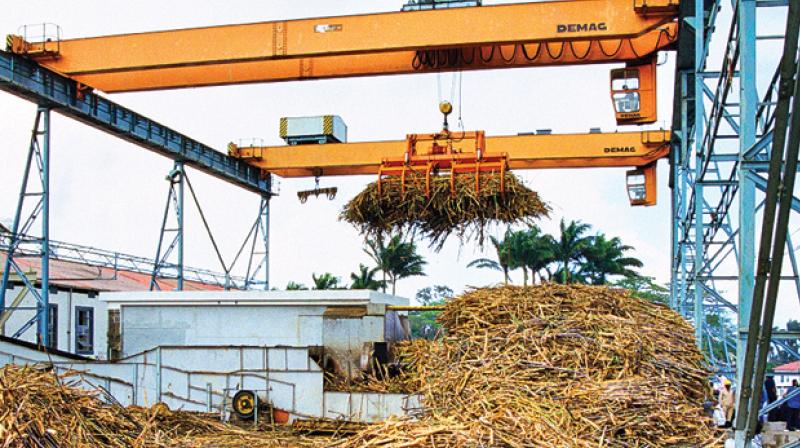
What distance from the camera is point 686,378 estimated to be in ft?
27.2

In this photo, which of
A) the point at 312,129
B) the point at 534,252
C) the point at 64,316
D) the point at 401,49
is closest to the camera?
the point at 401,49

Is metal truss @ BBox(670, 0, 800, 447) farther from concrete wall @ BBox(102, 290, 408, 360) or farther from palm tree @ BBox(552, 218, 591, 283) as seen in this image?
palm tree @ BBox(552, 218, 591, 283)

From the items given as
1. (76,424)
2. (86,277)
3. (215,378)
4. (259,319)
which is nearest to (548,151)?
(259,319)

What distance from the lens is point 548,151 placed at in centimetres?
1930

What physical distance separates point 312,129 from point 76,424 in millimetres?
13726

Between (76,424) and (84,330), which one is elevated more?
(76,424)

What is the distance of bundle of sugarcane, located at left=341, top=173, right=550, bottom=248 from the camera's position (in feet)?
39.0

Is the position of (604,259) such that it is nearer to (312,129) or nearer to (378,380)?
(312,129)

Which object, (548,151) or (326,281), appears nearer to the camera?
(548,151)

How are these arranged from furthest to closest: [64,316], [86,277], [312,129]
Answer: [86,277] < [64,316] < [312,129]

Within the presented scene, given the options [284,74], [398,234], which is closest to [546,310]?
[398,234]

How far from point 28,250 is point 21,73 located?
3582 mm

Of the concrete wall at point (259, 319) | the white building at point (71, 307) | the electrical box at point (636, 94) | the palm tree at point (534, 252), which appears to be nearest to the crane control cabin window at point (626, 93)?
the electrical box at point (636, 94)

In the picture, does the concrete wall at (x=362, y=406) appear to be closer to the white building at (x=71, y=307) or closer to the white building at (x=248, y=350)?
the white building at (x=248, y=350)
